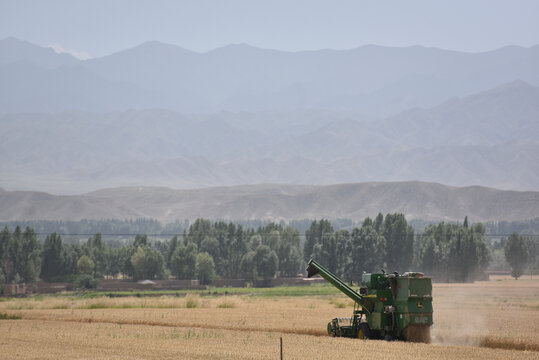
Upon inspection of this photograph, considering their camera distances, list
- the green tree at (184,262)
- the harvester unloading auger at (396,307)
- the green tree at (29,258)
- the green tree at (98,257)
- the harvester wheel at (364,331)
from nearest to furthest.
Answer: the harvester unloading auger at (396,307) → the harvester wheel at (364,331) → the green tree at (29,258) → the green tree at (184,262) → the green tree at (98,257)

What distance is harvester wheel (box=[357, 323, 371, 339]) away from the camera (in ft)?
131

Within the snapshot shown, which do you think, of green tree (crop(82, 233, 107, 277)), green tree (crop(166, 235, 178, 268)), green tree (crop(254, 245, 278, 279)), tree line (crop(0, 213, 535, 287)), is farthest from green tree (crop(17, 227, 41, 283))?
green tree (crop(254, 245, 278, 279))

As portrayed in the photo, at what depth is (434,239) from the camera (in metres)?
135

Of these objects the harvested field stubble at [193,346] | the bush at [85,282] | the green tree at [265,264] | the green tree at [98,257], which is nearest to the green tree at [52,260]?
the bush at [85,282]

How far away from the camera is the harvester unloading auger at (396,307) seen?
3847 centimetres

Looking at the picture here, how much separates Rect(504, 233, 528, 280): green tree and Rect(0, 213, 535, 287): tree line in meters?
0.19

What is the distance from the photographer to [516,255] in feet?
481

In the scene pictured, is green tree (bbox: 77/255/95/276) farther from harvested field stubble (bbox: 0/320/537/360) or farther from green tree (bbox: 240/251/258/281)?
harvested field stubble (bbox: 0/320/537/360)

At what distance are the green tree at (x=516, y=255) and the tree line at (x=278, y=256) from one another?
0.62 ft

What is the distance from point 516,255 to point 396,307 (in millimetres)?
115015

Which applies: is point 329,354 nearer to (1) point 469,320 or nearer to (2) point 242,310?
(1) point 469,320

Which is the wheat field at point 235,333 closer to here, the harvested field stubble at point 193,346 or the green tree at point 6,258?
the harvested field stubble at point 193,346

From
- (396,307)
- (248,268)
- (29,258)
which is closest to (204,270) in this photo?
(248,268)

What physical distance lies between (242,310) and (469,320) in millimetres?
22552
